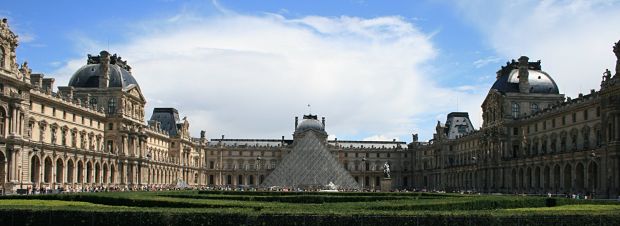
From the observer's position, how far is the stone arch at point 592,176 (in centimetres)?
5748

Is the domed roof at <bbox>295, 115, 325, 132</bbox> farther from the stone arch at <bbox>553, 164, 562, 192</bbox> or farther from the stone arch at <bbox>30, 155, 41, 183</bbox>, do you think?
the stone arch at <bbox>30, 155, 41, 183</bbox>

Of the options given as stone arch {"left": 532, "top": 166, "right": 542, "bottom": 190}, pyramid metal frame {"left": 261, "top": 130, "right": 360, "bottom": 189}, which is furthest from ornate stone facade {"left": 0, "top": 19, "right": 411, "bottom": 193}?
stone arch {"left": 532, "top": 166, "right": 542, "bottom": 190}

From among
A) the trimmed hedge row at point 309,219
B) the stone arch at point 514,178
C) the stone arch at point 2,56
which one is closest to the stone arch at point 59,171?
the stone arch at point 2,56

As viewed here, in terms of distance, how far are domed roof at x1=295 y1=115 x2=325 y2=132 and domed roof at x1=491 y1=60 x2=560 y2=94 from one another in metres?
58.1

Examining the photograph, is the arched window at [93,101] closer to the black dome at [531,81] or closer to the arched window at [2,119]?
the arched window at [2,119]

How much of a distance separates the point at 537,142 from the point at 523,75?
9664 mm

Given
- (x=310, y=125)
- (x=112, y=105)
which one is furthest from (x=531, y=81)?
(x=310, y=125)

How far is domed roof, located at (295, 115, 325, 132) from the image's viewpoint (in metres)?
137

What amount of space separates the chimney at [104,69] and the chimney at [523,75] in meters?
46.1

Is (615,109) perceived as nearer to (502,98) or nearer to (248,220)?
(502,98)

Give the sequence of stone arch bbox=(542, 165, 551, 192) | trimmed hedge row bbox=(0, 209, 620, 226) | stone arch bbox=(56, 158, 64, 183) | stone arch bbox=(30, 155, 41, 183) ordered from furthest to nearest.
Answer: stone arch bbox=(542, 165, 551, 192) → stone arch bbox=(56, 158, 64, 183) → stone arch bbox=(30, 155, 41, 183) → trimmed hedge row bbox=(0, 209, 620, 226)

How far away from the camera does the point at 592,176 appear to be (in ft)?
189

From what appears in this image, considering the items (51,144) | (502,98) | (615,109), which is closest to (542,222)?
(615,109)

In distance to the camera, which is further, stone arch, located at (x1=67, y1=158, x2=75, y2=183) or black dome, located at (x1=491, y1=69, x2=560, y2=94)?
black dome, located at (x1=491, y1=69, x2=560, y2=94)
